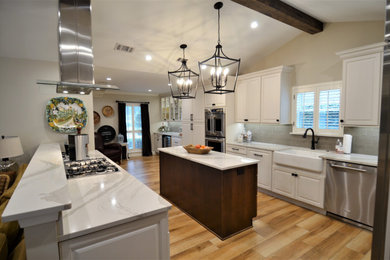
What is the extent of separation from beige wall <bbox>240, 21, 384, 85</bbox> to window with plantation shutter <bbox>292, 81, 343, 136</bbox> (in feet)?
0.50

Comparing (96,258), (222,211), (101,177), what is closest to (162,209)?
(96,258)

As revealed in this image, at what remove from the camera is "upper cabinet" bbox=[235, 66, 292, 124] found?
3.73 meters

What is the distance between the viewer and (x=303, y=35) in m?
3.70

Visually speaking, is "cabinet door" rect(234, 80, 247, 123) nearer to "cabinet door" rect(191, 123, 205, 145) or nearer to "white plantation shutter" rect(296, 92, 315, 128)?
"cabinet door" rect(191, 123, 205, 145)

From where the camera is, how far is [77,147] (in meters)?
2.47

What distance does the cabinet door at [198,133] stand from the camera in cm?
500

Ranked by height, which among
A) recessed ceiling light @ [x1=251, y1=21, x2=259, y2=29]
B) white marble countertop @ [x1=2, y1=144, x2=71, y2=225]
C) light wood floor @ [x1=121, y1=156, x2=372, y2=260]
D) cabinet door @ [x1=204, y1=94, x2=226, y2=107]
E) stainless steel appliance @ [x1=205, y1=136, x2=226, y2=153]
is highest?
recessed ceiling light @ [x1=251, y1=21, x2=259, y2=29]

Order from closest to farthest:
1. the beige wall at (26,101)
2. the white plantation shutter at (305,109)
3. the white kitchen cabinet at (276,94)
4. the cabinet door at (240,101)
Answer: the beige wall at (26,101), the white plantation shutter at (305,109), the white kitchen cabinet at (276,94), the cabinet door at (240,101)

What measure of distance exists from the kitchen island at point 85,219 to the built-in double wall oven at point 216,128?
308 cm

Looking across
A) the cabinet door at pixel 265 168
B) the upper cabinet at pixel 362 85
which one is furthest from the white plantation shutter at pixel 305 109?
the cabinet door at pixel 265 168

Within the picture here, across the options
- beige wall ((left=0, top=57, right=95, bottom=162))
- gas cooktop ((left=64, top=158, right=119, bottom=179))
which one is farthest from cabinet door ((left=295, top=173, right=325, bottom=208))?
beige wall ((left=0, top=57, right=95, bottom=162))

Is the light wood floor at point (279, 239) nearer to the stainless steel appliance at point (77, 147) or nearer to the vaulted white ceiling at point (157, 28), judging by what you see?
the stainless steel appliance at point (77, 147)

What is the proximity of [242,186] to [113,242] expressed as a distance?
172 cm

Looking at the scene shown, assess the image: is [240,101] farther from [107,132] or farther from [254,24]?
[107,132]
